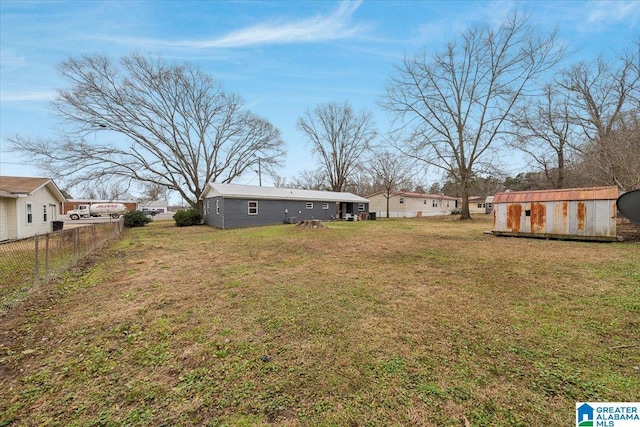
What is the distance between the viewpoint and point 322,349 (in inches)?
111

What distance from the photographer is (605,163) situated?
12531 mm

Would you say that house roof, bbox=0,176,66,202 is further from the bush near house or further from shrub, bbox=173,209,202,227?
shrub, bbox=173,209,202,227

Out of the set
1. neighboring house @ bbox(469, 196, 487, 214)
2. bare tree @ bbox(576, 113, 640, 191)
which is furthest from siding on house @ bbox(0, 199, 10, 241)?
neighboring house @ bbox(469, 196, 487, 214)

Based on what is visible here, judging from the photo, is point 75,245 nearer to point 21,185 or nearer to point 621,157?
point 21,185

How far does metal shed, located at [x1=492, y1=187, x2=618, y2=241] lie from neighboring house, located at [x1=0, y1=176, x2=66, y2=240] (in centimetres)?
2195

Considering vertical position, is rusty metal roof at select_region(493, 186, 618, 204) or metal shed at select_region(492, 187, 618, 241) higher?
rusty metal roof at select_region(493, 186, 618, 204)

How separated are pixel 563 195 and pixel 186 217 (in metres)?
22.9

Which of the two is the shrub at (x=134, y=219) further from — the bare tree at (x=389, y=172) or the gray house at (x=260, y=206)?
the bare tree at (x=389, y=172)

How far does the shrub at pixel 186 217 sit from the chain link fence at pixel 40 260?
36.4 ft

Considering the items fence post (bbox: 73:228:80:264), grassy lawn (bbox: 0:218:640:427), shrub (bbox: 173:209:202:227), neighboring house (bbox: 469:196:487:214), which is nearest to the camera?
grassy lawn (bbox: 0:218:640:427)

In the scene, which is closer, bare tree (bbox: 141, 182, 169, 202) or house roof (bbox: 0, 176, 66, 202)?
house roof (bbox: 0, 176, 66, 202)

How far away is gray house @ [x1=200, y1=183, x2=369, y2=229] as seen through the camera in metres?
17.9

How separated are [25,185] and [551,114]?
3480 cm

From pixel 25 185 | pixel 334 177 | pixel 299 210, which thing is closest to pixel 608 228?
pixel 299 210
